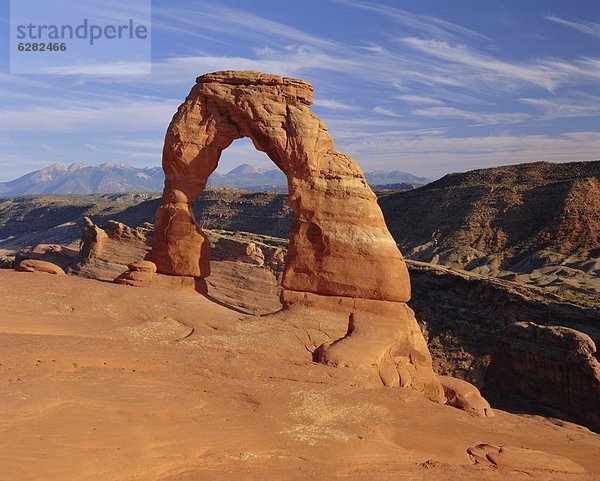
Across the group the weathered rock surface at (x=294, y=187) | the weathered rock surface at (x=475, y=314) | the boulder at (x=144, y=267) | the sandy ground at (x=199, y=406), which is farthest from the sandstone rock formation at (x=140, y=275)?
the weathered rock surface at (x=475, y=314)

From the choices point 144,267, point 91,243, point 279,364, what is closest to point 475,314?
point 144,267

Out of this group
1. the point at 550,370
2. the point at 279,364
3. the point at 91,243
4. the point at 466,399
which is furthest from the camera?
the point at 91,243

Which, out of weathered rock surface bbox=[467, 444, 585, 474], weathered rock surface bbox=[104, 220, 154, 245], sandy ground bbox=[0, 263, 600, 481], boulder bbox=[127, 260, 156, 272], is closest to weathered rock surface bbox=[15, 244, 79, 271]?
weathered rock surface bbox=[104, 220, 154, 245]

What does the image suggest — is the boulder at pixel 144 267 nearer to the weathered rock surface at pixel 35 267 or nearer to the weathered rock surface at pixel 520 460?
the weathered rock surface at pixel 35 267

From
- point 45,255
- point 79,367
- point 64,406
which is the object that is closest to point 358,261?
point 79,367

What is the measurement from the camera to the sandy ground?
884cm

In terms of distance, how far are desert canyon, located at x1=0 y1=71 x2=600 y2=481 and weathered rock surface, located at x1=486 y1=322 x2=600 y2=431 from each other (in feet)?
0.22

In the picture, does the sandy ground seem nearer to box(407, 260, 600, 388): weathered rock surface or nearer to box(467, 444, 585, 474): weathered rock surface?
box(467, 444, 585, 474): weathered rock surface

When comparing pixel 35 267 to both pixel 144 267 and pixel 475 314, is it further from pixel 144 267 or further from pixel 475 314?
pixel 475 314

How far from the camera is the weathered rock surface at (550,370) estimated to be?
Answer: 64.8 ft

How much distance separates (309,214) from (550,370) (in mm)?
11278

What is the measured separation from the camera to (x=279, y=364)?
13.9 meters

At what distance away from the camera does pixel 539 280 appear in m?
47.5

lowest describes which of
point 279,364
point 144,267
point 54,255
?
point 54,255
